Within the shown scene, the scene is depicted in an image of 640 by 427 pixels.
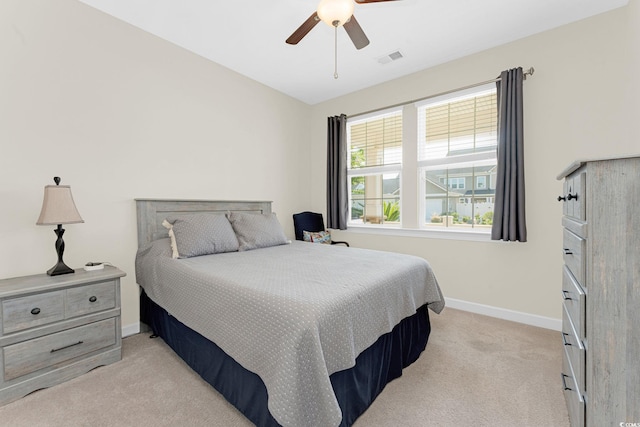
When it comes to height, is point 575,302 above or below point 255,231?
below

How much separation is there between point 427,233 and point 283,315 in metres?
2.56

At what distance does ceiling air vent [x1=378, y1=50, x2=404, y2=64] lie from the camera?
2.93 meters

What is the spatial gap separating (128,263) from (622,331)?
324cm

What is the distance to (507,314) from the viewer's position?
2.79 meters

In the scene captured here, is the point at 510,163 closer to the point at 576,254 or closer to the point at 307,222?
the point at 576,254

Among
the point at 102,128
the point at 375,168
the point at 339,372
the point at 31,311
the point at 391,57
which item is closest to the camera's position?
the point at 339,372

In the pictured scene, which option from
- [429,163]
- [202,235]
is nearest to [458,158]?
[429,163]

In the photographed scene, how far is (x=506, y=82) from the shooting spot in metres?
2.65

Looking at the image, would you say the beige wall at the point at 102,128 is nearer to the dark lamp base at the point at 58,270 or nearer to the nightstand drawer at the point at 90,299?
the dark lamp base at the point at 58,270

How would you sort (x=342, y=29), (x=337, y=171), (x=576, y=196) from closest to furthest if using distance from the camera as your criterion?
1. (x=576, y=196)
2. (x=342, y=29)
3. (x=337, y=171)

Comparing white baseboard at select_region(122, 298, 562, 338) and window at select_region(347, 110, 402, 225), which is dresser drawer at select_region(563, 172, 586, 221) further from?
window at select_region(347, 110, 402, 225)

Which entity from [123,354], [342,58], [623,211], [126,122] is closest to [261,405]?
[123,354]

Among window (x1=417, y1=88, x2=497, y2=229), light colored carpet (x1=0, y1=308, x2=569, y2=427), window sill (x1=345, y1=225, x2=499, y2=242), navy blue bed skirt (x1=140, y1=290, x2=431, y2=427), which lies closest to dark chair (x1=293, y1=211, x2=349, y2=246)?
window sill (x1=345, y1=225, x2=499, y2=242)

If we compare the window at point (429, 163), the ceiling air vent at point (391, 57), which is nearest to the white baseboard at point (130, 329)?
the window at point (429, 163)
